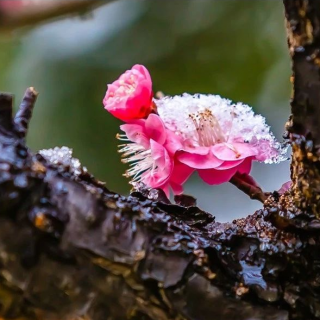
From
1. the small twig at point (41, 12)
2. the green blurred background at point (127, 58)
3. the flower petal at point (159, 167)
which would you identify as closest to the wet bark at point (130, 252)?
the flower petal at point (159, 167)

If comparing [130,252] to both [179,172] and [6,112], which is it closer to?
[6,112]

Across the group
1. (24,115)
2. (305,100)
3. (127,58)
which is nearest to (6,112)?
(24,115)

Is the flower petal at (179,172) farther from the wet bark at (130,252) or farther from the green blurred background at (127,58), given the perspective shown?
the green blurred background at (127,58)

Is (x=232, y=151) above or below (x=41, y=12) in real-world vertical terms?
below

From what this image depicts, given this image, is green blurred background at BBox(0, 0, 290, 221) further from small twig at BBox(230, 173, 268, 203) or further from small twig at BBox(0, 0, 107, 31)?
small twig at BBox(230, 173, 268, 203)

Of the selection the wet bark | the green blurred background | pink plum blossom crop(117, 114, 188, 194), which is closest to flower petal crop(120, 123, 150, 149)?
pink plum blossom crop(117, 114, 188, 194)

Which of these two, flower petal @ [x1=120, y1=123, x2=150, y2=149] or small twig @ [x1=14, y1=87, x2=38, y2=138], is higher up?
flower petal @ [x1=120, y1=123, x2=150, y2=149]

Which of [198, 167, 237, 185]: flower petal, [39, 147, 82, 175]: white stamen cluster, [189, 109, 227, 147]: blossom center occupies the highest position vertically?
[189, 109, 227, 147]: blossom center
